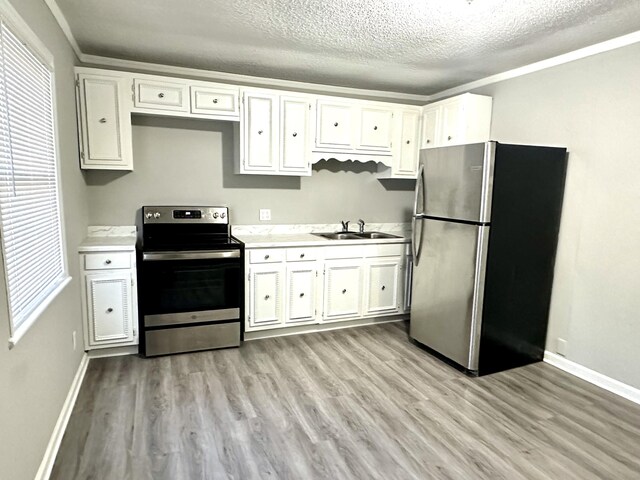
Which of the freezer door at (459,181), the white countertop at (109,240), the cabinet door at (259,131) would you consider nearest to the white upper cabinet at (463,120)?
the freezer door at (459,181)

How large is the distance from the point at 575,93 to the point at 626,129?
0.49 metres

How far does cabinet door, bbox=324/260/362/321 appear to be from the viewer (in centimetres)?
376

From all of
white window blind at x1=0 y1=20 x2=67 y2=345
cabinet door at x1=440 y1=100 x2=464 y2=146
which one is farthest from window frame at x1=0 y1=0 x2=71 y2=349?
cabinet door at x1=440 y1=100 x2=464 y2=146

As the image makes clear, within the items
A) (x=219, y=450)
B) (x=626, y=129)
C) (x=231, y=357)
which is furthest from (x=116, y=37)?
(x=626, y=129)

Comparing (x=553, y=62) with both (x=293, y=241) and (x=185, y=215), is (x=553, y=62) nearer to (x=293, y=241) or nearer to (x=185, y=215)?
(x=293, y=241)

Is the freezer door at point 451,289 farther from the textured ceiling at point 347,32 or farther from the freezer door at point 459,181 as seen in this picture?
the textured ceiling at point 347,32

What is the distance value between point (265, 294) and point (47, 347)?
5.79ft

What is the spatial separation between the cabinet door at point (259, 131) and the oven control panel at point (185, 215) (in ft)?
1.58

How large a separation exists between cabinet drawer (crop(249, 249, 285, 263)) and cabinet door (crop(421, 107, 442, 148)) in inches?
76.0

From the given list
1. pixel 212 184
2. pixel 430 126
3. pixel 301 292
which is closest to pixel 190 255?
pixel 212 184

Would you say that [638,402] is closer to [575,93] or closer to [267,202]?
[575,93]

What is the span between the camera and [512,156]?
2.85 m

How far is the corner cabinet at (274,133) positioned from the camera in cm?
354

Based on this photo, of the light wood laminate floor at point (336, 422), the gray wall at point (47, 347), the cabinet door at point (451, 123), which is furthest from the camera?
the cabinet door at point (451, 123)
